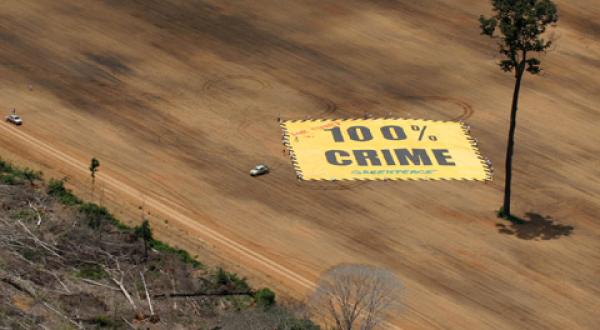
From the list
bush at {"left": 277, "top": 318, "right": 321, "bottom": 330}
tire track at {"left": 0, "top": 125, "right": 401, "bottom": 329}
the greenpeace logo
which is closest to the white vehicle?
the greenpeace logo

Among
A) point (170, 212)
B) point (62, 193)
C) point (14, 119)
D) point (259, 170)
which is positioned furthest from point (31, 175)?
point (259, 170)

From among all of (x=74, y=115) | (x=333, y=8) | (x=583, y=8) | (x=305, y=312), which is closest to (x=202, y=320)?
(x=305, y=312)

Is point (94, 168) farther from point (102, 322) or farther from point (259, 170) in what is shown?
point (102, 322)

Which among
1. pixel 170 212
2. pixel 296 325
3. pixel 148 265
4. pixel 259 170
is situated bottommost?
pixel 148 265

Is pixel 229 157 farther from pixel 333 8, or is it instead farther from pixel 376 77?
pixel 333 8

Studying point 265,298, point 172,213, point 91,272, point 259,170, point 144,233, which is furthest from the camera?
point 259,170

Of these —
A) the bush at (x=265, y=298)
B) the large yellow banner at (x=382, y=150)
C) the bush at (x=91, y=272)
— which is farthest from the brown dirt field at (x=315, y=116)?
the bush at (x=91, y=272)
